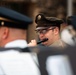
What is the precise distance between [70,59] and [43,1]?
12678 millimetres

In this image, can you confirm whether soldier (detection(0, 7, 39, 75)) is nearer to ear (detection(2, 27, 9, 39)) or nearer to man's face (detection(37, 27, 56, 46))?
ear (detection(2, 27, 9, 39))

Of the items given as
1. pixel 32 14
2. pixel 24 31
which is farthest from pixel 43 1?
pixel 24 31

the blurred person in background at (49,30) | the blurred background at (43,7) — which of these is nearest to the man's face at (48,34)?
the blurred person in background at (49,30)

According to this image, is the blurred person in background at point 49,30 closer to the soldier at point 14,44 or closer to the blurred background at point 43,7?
the soldier at point 14,44

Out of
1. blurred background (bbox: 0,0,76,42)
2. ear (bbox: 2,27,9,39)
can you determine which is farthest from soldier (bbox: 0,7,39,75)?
blurred background (bbox: 0,0,76,42)

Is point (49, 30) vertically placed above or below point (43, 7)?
below

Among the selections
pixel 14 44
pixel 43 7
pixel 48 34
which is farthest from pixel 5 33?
pixel 43 7

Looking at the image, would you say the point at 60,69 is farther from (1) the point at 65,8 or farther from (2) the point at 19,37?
(1) the point at 65,8

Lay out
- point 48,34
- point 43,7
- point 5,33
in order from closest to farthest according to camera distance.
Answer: point 5,33
point 48,34
point 43,7

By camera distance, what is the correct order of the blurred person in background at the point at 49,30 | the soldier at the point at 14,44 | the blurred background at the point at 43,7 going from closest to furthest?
1. the soldier at the point at 14,44
2. the blurred person in background at the point at 49,30
3. the blurred background at the point at 43,7

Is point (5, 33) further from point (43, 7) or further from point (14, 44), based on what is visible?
point (43, 7)

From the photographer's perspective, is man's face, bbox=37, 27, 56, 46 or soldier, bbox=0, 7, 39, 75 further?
man's face, bbox=37, 27, 56, 46

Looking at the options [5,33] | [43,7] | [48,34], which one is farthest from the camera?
[43,7]

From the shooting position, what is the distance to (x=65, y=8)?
15.6 meters
